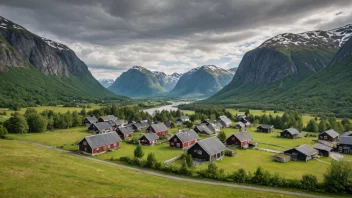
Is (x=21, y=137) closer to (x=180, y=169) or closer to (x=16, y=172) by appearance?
(x=16, y=172)

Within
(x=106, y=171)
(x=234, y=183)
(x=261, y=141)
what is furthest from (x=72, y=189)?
(x=261, y=141)

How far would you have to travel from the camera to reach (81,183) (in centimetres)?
4144

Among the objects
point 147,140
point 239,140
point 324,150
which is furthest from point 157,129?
point 324,150

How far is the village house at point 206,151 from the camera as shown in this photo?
70125 mm

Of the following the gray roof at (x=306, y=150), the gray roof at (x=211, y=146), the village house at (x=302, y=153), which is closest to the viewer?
the gray roof at (x=211, y=146)

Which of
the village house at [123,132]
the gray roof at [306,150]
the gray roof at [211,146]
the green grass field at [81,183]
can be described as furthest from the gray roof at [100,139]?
the gray roof at [306,150]

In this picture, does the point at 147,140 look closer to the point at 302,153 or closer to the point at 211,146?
the point at 211,146

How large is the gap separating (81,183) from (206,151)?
120 feet

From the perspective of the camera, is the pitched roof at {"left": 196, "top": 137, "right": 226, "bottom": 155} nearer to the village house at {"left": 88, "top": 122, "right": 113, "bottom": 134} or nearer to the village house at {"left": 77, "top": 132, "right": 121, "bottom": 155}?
the village house at {"left": 77, "top": 132, "right": 121, "bottom": 155}

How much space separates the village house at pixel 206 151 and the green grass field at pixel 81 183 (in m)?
21.7

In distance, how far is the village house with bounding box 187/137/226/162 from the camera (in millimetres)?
70125

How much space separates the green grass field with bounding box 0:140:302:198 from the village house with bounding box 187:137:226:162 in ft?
71.0

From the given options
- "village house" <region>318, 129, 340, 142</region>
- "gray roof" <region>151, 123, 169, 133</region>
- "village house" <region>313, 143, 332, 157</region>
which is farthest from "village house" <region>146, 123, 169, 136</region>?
"village house" <region>318, 129, 340, 142</region>

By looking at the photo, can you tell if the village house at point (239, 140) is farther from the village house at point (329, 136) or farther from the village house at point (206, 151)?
the village house at point (329, 136)
